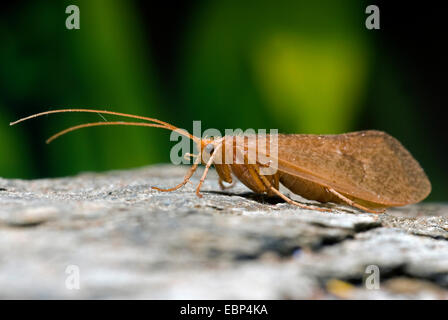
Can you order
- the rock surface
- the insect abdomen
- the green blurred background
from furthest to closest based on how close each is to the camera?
Answer: the green blurred background → the insect abdomen → the rock surface

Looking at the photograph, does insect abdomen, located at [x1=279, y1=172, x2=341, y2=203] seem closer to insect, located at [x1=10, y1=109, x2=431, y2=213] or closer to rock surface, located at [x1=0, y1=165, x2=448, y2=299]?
insect, located at [x1=10, y1=109, x2=431, y2=213]

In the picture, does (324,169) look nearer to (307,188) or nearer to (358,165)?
(307,188)

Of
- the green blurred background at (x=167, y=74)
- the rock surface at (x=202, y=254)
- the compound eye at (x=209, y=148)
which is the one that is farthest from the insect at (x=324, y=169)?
the green blurred background at (x=167, y=74)

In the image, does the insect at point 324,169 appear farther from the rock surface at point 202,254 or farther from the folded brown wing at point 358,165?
the rock surface at point 202,254

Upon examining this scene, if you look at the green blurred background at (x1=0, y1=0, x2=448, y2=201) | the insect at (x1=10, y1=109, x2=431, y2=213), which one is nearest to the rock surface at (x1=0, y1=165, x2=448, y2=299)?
the insect at (x1=10, y1=109, x2=431, y2=213)

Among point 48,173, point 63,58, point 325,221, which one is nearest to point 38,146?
point 48,173
